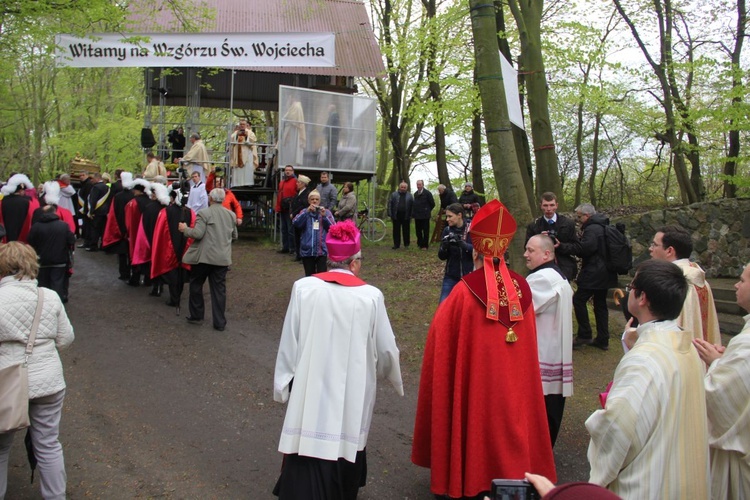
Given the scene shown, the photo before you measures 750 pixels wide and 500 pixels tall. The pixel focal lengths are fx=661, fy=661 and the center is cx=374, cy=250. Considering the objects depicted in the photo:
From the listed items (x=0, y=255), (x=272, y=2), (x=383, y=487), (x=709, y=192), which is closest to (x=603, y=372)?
(x=383, y=487)

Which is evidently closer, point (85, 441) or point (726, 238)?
point (85, 441)

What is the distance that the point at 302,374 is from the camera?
4.09 metres

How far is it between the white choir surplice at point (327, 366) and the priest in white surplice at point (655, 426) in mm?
1691

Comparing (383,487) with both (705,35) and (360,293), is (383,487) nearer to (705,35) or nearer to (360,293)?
(360,293)

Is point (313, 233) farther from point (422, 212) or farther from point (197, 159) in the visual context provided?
point (197, 159)

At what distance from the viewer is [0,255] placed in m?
4.42

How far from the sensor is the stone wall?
42.4 feet

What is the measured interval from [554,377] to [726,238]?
9.67 m

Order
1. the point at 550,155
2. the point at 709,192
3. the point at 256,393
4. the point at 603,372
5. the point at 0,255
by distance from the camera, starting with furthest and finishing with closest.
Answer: the point at 709,192, the point at 550,155, the point at 603,372, the point at 256,393, the point at 0,255

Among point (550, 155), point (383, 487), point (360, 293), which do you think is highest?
point (550, 155)

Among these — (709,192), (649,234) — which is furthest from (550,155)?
(709,192)

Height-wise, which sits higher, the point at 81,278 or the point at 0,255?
the point at 0,255

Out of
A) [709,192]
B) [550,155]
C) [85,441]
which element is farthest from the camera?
[709,192]

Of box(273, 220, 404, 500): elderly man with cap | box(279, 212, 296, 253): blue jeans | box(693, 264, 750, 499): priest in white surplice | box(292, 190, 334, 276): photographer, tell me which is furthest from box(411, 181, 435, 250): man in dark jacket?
box(693, 264, 750, 499): priest in white surplice
